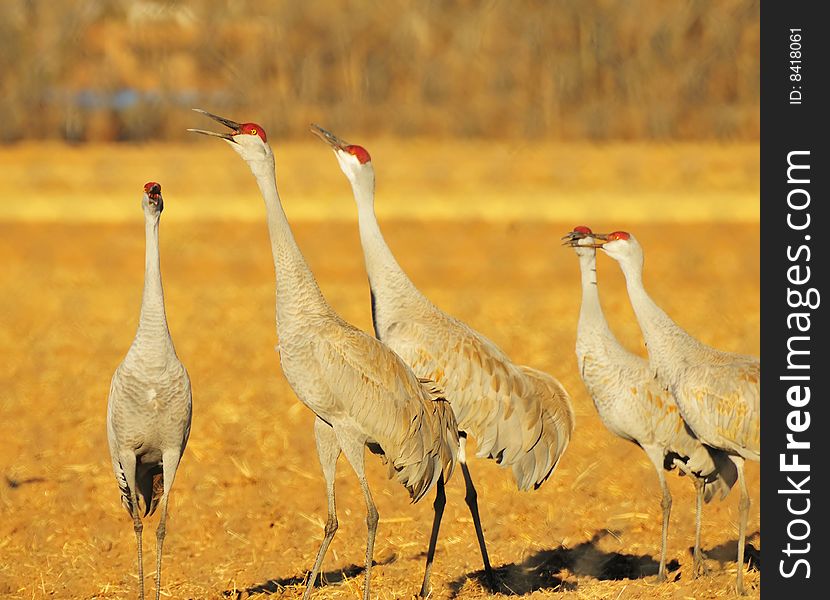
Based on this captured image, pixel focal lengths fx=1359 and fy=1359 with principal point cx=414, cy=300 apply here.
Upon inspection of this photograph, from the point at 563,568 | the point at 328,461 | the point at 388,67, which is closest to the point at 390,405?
the point at 328,461

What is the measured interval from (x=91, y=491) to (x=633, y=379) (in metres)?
3.00

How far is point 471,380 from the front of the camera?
554 centimetres

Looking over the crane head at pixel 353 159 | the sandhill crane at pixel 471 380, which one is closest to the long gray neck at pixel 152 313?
the sandhill crane at pixel 471 380

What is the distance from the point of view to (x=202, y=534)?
6.39 m

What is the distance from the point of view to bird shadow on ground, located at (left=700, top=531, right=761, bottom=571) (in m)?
5.82

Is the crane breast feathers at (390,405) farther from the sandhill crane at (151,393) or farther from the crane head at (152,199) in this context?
the crane head at (152,199)

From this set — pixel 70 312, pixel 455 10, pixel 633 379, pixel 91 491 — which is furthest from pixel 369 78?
pixel 633 379

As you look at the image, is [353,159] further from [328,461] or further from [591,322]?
[328,461]

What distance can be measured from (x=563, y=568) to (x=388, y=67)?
52.8 ft

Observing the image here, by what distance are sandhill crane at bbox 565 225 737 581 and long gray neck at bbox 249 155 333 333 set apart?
113 centimetres

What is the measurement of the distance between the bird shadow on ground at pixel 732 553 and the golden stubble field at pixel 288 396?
0.02m

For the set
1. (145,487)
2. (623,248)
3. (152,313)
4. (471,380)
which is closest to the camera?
(152,313)

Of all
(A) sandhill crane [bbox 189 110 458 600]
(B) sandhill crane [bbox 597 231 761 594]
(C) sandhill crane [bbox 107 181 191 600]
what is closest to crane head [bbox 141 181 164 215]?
(C) sandhill crane [bbox 107 181 191 600]
